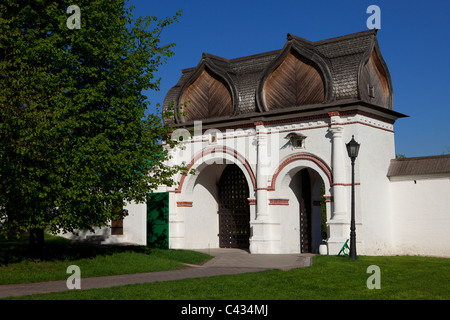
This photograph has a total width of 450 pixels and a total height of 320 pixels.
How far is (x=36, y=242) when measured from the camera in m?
16.4

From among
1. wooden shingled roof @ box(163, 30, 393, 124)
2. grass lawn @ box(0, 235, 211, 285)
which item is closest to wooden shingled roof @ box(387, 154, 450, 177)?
wooden shingled roof @ box(163, 30, 393, 124)

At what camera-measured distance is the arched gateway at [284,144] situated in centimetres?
2088

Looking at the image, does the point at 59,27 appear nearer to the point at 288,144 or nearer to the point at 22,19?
the point at 22,19

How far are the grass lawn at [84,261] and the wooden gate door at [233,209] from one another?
648cm

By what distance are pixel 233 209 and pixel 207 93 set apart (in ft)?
18.4

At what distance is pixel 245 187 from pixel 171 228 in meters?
3.94

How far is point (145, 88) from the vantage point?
55.5 ft

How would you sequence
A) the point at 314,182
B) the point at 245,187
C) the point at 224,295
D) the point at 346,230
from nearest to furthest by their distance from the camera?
the point at 224,295, the point at 346,230, the point at 314,182, the point at 245,187

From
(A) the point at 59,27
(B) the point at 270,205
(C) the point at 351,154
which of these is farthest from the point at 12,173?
(B) the point at 270,205

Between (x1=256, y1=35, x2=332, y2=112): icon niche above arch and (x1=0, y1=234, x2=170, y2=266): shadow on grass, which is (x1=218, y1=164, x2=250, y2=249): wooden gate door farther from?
(x1=0, y1=234, x2=170, y2=266): shadow on grass

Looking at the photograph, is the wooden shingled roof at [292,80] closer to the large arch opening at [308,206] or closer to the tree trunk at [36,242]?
the large arch opening at [308,206]

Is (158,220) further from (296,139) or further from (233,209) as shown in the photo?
(296,139)


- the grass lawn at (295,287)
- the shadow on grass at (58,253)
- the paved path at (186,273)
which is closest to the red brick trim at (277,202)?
the paved path at (186,273)

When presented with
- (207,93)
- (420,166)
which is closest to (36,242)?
(207,93)
